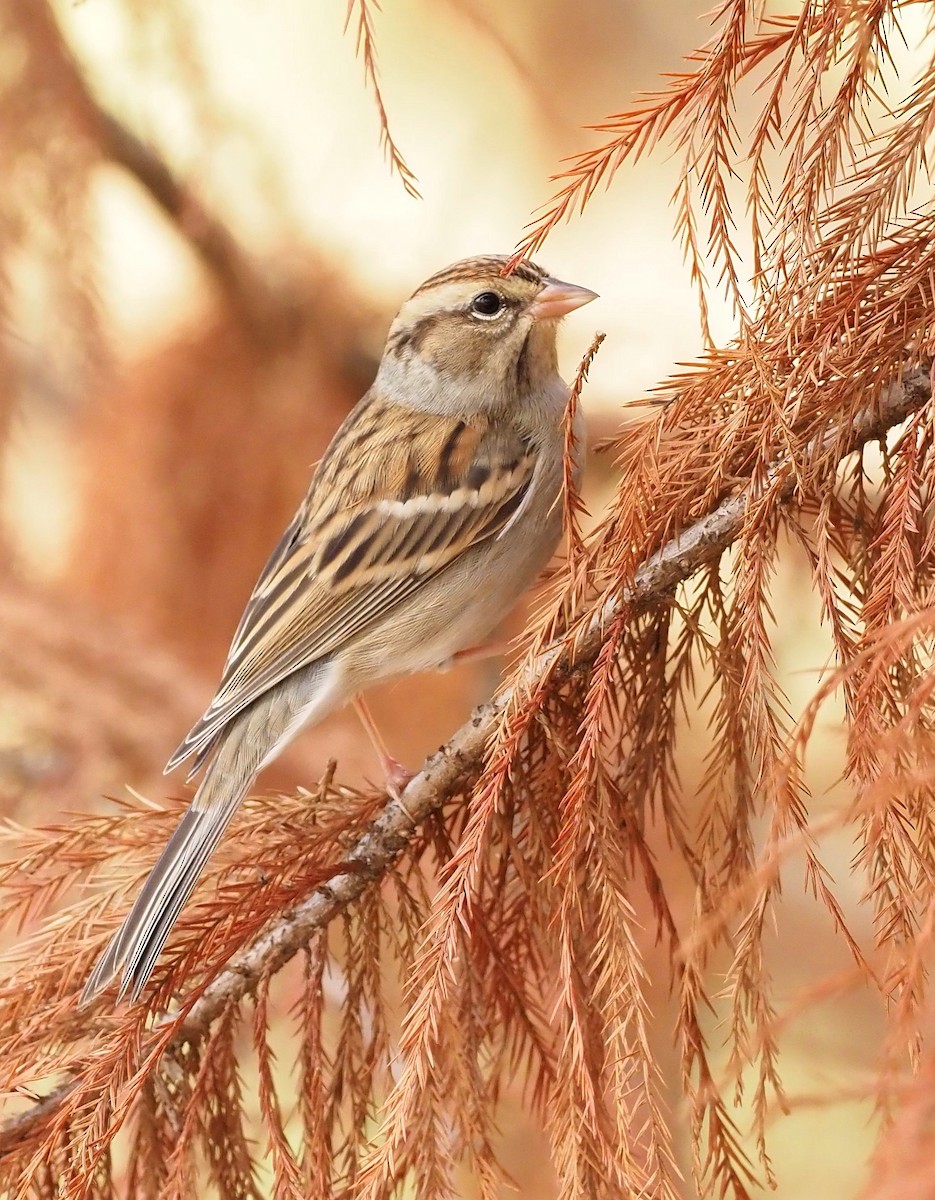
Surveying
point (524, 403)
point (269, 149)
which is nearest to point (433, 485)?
point (524, 403)

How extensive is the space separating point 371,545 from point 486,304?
0.48 m

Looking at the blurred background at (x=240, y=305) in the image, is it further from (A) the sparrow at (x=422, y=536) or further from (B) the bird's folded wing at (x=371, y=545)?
(B) the bird's folded wing at (x=371, y=545)

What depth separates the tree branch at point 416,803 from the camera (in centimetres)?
124

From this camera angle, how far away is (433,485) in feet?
6.95

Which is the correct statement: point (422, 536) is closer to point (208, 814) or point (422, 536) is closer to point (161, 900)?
point (208, 814)

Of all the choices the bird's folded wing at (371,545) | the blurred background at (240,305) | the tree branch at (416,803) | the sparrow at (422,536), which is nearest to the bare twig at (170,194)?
the blurred background at (240,305)

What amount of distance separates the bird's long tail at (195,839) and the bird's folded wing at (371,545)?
5 centimetres

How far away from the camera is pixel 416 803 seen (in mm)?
A: 1460

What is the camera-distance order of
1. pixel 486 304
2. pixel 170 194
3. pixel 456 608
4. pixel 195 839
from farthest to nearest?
pixel 170 194, pixel 486 304, pixel 456 608, pixel 195 839

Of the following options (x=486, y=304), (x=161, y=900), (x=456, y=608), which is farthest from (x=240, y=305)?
(x=161, y=900)

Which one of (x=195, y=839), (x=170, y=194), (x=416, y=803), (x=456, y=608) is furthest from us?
(x=170, y=194)

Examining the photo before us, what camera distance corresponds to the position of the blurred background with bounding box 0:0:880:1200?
248cm

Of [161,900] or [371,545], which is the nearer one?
[161,900]

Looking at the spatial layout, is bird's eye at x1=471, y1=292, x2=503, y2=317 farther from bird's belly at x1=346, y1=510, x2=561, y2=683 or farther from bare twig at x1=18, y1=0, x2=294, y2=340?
bare twig at x1=18, y1=0, x2=294, y2=340
